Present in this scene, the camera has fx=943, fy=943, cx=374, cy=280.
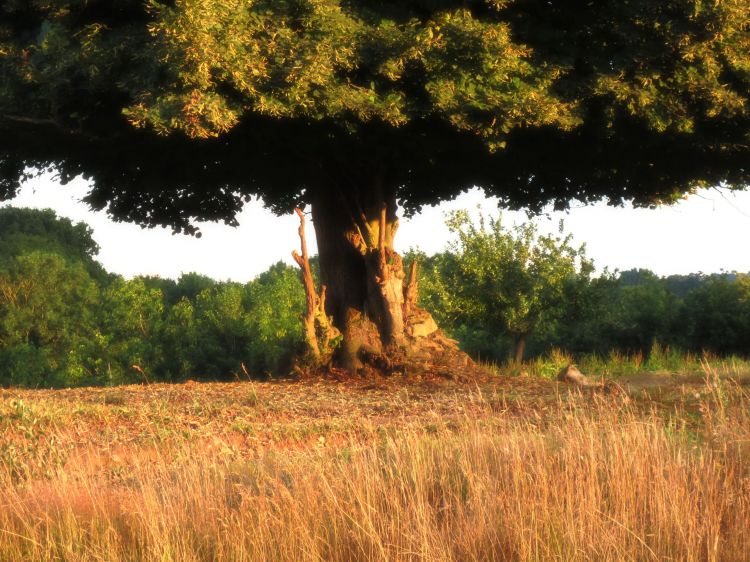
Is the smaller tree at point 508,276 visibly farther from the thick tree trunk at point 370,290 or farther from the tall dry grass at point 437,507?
the tall dry grass at point 437,507

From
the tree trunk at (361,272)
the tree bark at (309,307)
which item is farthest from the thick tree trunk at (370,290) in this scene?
the tree bark at (309,307)

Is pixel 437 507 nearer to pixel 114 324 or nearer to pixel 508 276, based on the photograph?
pixel 508 276

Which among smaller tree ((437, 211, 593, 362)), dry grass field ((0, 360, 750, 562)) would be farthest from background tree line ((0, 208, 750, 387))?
dry grass field ((0, 360, 750, 562))

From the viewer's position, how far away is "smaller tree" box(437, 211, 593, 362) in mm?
34219

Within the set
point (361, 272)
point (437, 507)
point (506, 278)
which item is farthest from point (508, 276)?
point (437, 507)

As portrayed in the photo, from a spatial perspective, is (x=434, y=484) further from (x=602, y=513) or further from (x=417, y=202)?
(x=417, y=202)

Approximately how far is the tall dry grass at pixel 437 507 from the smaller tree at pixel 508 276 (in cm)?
2738

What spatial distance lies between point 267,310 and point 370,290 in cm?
4114

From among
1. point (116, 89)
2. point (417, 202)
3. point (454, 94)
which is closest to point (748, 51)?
point (454, 94)

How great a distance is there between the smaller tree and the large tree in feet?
55.2

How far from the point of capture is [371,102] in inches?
476

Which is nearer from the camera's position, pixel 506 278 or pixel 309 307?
pixel 309 307

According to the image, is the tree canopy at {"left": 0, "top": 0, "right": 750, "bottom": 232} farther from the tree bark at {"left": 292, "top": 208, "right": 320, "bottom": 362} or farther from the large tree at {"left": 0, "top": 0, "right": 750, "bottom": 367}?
the tree bark at {"left": 292, "top": 208, "right": 320, "bottom": 362}

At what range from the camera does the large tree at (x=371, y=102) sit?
11539mm
